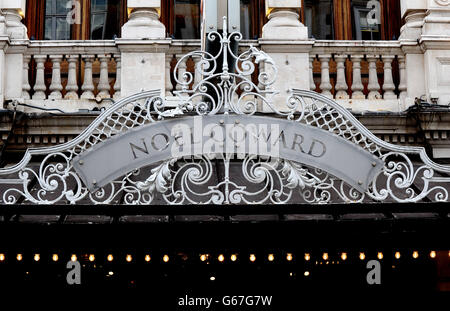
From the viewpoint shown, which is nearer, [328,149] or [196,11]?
[328,149]

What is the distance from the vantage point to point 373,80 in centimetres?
1234

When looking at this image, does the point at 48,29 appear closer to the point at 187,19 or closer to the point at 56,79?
the point at 56,79

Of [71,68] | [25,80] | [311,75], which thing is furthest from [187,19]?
[25,80]

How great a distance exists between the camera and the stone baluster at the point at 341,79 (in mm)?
12227

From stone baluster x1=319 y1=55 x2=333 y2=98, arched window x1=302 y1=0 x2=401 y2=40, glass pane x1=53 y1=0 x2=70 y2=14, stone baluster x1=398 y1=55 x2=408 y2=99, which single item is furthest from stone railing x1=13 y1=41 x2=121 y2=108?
stone baluster x1=398 y1=55 x2=408 y2=99

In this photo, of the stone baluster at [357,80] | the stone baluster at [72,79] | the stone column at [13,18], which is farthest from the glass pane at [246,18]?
the stone column at [13,18]

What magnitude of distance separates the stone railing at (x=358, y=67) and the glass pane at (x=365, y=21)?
3.12 feet

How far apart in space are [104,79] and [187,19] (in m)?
1.88

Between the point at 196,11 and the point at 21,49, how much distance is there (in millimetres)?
2798
